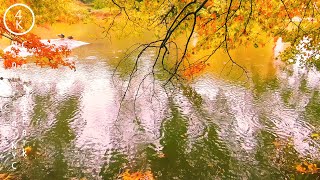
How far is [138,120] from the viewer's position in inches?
672

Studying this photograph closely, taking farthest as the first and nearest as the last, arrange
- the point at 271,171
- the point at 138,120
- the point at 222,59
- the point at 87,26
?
the point at 87,26 < the point at 222,59 < the point at 138,120 < the point at 271,171

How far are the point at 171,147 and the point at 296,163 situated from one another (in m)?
5.22

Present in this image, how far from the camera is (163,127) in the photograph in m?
16.0

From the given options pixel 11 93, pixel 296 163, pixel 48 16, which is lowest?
pixel 11 93

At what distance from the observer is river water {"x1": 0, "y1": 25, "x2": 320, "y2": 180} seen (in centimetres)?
1241

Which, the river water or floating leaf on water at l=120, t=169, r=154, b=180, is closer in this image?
floating leaf on water at l=120, t=169, r=154, b=180

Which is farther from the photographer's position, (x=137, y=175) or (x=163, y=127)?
(x=163, y=127)

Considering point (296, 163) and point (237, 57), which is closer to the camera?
point (296, 163)

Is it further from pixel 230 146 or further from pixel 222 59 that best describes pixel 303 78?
pixel 230 146

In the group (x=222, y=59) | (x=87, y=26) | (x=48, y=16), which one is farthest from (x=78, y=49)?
(x=87, y=26)

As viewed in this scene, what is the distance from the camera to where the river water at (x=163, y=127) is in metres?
12.4

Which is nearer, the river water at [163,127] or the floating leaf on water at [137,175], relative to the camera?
the floating leaf on water at [137,175]

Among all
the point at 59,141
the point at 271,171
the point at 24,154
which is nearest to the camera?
the point at 271,171

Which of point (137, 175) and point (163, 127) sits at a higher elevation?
point (163, 127)
